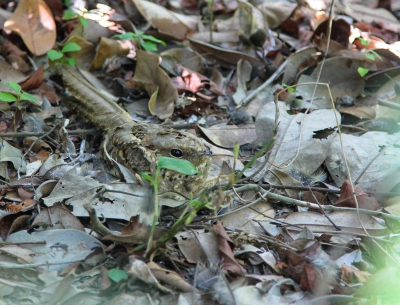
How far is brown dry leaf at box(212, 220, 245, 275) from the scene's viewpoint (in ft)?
8.64

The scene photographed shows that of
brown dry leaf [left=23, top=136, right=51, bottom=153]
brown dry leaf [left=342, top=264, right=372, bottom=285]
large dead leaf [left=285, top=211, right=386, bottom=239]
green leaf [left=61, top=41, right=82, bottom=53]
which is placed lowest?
brown dry leaf [left=23, top=136, right=51, bottom=153]

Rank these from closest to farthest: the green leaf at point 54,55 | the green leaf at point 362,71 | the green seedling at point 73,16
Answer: the green leaf at point 54,55, the green leaf at point 362,71, the green seedling at point 73,16

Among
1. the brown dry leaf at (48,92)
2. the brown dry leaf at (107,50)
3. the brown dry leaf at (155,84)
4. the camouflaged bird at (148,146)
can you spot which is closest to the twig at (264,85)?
the brown dry leaf at (155,84)

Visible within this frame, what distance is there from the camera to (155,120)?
4227 mm

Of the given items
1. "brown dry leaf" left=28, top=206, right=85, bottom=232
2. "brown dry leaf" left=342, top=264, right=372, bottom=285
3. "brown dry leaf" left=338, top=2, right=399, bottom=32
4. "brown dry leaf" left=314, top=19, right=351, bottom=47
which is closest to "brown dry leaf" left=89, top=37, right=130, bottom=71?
"brown dry leaf" left=314, top=19, right=351, bottom=47

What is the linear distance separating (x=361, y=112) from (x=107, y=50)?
2295 millimetres

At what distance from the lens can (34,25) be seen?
14.7ft

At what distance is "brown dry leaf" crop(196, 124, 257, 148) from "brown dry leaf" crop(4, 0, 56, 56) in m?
1.68

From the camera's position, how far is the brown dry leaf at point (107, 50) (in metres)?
4.58

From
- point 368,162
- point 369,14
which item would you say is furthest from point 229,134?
point 369,14

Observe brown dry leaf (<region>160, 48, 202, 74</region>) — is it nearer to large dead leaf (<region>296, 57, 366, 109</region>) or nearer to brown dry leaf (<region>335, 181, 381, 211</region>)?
large dead leaf (<region>296, 57, 366, 109</region>)

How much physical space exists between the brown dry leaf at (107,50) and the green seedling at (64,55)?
0.22m

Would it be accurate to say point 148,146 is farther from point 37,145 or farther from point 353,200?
point 353,200

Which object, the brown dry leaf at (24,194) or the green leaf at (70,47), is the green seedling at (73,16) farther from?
the brown dry leaf at (24,194)
